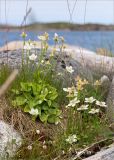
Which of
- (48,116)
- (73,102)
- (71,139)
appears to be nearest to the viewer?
(71,139)

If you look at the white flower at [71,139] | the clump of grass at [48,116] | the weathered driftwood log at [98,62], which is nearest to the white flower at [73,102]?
the clump of grass at [48,116]

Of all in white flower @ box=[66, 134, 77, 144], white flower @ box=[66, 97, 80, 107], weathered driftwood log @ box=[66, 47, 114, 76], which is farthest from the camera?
weathered driftwood log @ box=[66, 47, 114, 76]

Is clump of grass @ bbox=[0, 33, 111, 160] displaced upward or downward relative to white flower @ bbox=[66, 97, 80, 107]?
downward

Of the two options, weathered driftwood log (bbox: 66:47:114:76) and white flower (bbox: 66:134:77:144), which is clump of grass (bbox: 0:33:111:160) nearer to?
white flower (bbox: 66:134:77:144)

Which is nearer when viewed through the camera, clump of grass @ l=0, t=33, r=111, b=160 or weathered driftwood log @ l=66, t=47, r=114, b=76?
clump of grass @ l=0, t=33, r=111, b=160

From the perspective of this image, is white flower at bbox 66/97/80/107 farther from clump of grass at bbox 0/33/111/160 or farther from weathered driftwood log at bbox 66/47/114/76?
weathered driftwood log at bbox 66/47/114/76

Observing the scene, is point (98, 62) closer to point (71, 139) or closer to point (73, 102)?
point (73, 102)

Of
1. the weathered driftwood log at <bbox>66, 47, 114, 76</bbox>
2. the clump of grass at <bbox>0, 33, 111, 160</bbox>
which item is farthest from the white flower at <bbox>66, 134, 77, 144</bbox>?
the weathered driftwood log at <bbox>66, 47, 114, 76</bbox>

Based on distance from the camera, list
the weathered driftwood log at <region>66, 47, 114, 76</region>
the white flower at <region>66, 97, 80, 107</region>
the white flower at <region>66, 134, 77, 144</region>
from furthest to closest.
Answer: the weathered driftwood log at <region>66, 47, 114, 76</region> < the white flower at <region>66, 97, 80, 107</region> < the white flower at <region>66, 134, 77, 144</region>

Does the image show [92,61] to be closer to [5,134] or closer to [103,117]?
[103,117]

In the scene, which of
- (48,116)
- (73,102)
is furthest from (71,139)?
(48,116)
